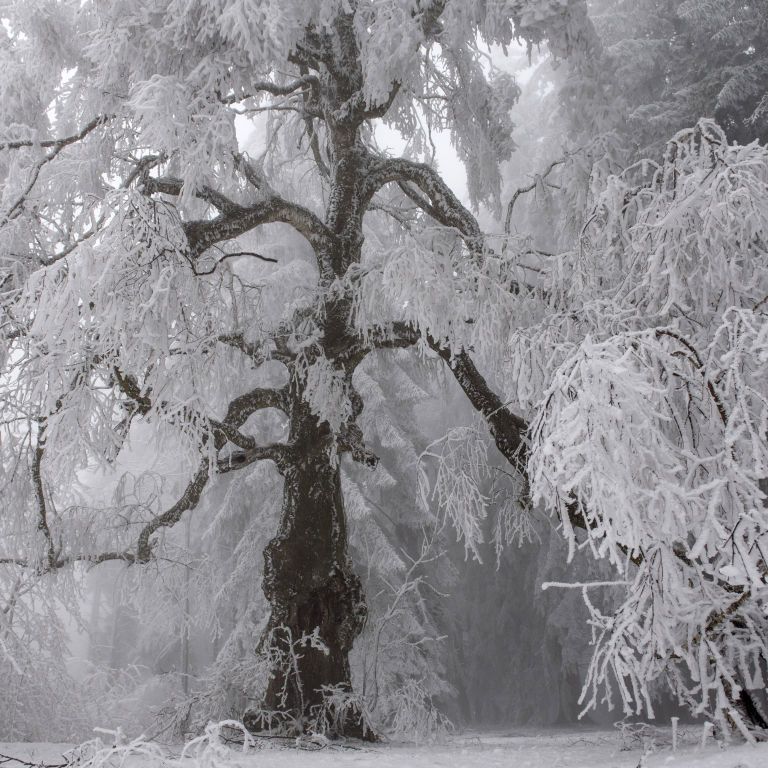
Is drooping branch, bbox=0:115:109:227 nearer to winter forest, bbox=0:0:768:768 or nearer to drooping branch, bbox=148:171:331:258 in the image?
winter forest, bbox=0:0:768:768

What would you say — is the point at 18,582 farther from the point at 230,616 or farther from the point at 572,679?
the point at 572,679

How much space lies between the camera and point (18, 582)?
619 centimetres

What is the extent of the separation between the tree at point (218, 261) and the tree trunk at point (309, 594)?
18mm

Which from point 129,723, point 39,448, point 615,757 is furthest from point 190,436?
point 129,723

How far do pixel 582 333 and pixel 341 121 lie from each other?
3.72 meters

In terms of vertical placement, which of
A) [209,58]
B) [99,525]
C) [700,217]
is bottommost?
[99,525]

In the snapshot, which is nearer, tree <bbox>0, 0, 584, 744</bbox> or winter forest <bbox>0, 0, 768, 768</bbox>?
winter forest <bbox>0, 0, 768, 768</bbox>

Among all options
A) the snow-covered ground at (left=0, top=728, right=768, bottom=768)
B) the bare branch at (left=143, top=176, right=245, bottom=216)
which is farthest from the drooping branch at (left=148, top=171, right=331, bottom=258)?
the snow-covered ground at (left=0, top=728, right=768, bottom=768)

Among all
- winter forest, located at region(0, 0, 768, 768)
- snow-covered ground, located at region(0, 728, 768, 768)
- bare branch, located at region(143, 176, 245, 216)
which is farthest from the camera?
bare branch, located at region(143, 176, 245, 216)

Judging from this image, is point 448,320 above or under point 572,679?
above

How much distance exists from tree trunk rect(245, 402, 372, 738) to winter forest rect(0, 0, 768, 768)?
0.02 m

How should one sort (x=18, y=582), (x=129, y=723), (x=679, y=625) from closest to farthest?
(x=679, y=625), (x=18, y=582), (x=129, y=723)

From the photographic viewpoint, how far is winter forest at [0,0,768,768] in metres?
2.84

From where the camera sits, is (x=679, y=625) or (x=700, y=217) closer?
(x=679, y=625)
